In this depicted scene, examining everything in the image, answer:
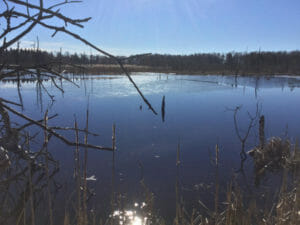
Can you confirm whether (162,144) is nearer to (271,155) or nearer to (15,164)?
(271,155)

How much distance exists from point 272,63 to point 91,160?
50.8 m

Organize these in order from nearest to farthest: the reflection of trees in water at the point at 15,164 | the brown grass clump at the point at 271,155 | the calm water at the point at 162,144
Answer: the reflection of trees in water at the point at 15,164, the calm water at the point at 162,144, the brown grass clump at the point at 271,155

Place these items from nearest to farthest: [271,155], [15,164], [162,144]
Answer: [15,164] → [271,155] → [162,144]

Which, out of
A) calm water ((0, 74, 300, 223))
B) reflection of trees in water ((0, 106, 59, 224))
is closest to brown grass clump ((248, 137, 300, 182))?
calm water ((0, 74, 300, 223))

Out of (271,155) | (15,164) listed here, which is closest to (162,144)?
(271,155)

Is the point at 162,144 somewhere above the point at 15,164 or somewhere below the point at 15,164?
below

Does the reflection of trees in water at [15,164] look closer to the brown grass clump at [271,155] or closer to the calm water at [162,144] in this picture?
the calm water at [162,144]

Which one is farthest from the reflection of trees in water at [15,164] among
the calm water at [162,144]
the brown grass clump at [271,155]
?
the brown grass clump at [271,155]

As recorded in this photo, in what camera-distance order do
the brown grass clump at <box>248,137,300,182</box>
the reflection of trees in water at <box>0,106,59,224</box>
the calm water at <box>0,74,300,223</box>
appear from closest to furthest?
the reflection of trees in water at <box>0,106,59,224</box> < the calm water at <box>0,74,300,223</box> < the brown grass clump at <box>248,137,300,182</box>

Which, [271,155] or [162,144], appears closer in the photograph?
[271,155]

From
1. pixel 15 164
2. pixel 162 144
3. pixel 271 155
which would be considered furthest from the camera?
pixel 162 144

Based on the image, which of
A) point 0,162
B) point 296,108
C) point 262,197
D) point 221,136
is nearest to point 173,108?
point 221,136

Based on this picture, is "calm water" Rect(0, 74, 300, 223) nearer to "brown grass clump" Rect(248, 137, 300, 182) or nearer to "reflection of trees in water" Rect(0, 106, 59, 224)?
"brown grass clump" Rect(248, 137, 300, 182)

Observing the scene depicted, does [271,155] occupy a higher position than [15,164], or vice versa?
[15,164]
